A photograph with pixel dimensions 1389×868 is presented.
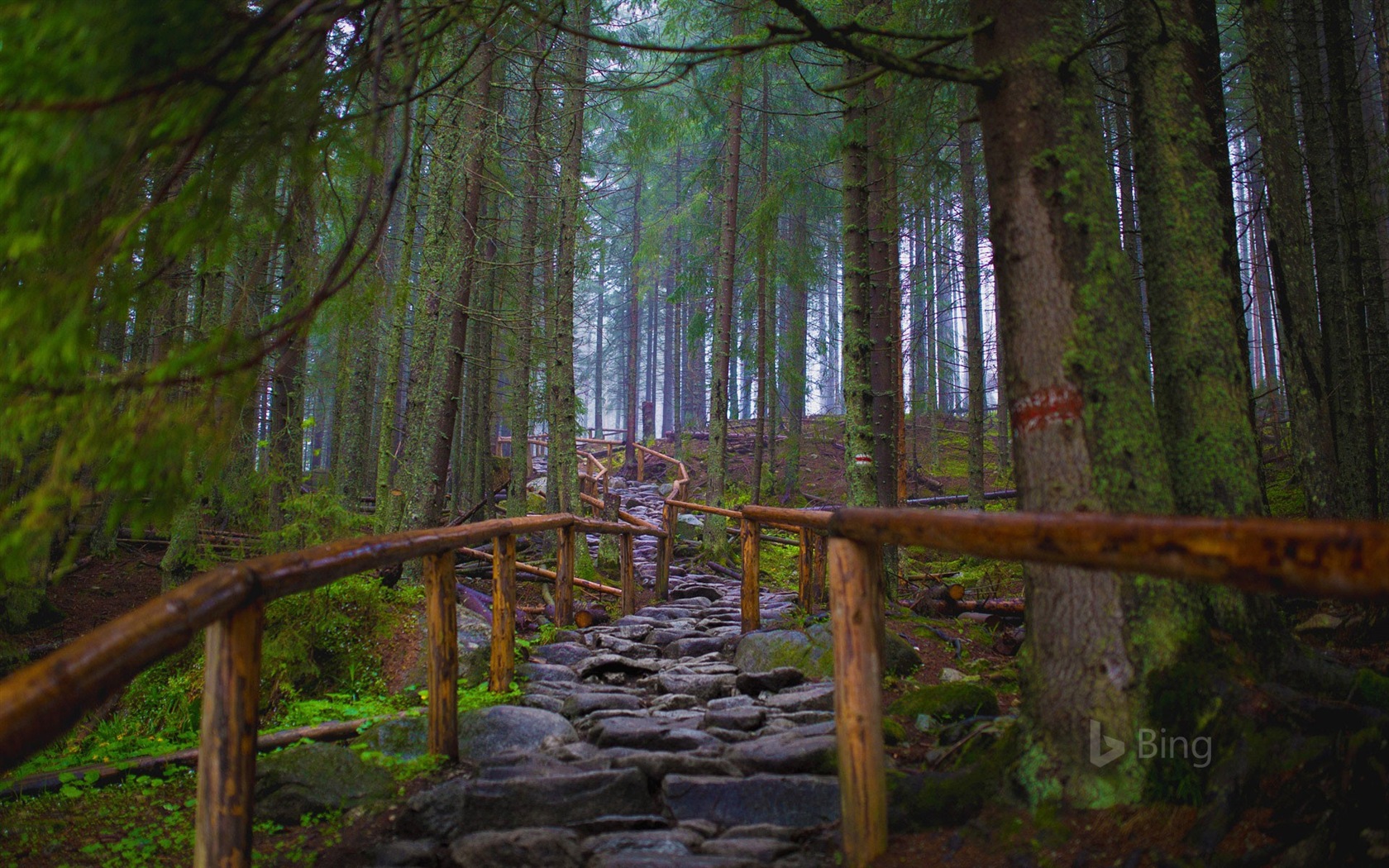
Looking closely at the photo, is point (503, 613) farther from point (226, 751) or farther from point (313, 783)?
point (226, 751)

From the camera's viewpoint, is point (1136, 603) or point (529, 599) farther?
point (529, 599)

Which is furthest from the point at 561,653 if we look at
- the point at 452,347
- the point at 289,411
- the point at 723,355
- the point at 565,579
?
the point at 723,355

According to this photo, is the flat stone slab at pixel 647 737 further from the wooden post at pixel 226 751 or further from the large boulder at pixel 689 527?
the large boulder at pixel 689 527

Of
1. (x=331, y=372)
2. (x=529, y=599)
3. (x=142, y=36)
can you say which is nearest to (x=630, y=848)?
(x=142, y=36)

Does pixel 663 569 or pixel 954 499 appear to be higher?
pixel 954 499

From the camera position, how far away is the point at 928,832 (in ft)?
9.52

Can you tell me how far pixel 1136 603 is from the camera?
307 cm

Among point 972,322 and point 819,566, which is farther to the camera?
point 972,322

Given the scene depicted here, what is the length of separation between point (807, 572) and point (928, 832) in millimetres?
4736

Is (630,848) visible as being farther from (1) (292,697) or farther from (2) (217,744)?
(1) (292,697)

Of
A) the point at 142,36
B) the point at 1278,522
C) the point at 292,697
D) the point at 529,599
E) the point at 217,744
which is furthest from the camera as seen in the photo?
the point at 529,599

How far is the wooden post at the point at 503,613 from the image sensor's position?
5023mm

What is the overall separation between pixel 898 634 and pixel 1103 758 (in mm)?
3456

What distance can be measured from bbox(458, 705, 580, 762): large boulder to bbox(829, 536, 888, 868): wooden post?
210 centimetres
